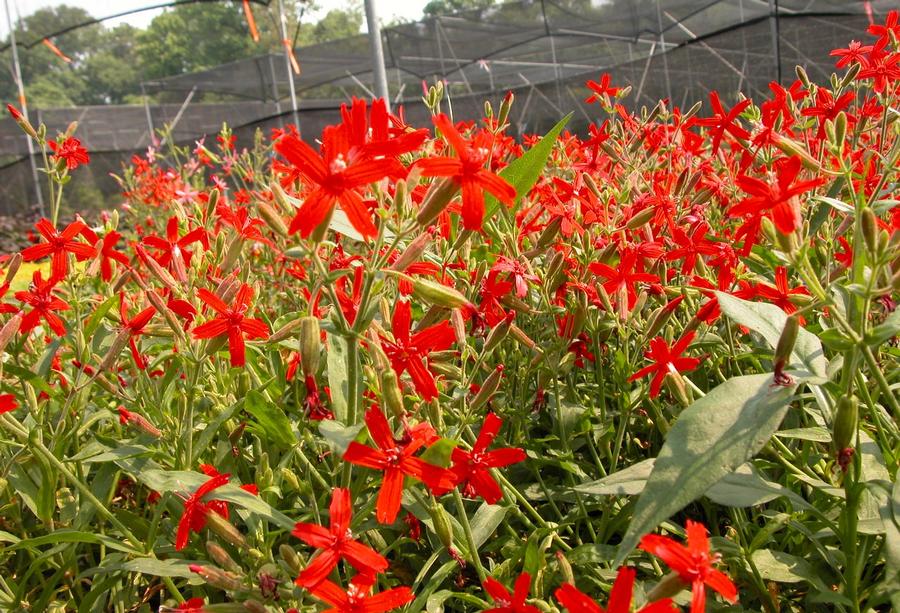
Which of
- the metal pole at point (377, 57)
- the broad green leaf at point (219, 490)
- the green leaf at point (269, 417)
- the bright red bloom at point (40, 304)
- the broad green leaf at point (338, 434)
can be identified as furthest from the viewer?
the metal pole at point (377, 57)

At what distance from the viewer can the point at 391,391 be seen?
2.73ft

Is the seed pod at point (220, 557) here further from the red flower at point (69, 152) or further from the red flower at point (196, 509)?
the red flower at point (69, 152)

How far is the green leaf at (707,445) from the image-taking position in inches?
27.4

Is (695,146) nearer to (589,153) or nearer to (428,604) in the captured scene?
(589,153)

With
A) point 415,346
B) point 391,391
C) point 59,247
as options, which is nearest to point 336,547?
point 391,391

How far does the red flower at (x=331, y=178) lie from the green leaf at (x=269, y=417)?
1.42 ft

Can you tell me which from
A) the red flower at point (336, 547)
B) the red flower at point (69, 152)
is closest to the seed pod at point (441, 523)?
the red flower at point (336, 547)

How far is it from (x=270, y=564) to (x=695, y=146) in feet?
5.74

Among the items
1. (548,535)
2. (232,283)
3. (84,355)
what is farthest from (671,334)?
(84,355)

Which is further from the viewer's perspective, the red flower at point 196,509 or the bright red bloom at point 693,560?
the red flower at point 196,509

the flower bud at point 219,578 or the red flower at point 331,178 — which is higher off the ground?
the red flower at point 331,178

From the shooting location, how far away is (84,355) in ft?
4.28

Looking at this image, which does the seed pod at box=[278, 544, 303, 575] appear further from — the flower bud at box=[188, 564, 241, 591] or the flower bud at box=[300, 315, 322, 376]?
the flower bud at box=[300, 315, 322, 376]

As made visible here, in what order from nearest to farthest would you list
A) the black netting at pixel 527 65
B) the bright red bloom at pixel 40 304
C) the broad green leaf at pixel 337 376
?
the broad green leaf at pixel 337 376 < the bright red bloom at pixel 40 304 < the black netting at pixel 527 65
